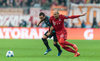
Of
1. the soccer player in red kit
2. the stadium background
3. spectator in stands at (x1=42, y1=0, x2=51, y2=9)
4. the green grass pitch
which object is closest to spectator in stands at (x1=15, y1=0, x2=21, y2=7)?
the stadium background

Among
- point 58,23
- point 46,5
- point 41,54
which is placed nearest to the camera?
point 58,23

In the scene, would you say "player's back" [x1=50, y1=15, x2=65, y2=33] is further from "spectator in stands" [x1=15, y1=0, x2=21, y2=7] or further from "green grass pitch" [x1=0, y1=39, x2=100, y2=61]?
"spectator in stands" [x1=15, y1=0, x2=21, y2=7]

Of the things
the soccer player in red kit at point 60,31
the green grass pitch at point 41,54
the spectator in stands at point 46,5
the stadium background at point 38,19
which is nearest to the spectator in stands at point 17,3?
the stadium background at point 38,19

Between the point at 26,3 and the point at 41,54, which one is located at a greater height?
the point at 41,54

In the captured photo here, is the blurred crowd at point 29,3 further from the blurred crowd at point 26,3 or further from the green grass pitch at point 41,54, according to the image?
the green grass pitch at point 41,54

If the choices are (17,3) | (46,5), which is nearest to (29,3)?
(17,3)

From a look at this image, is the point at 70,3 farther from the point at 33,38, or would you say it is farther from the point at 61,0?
the point at 33,38

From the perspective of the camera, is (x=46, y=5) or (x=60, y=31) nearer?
(x=60, y=31)

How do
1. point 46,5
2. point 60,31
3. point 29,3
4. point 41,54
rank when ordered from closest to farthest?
1. point 60,31
2. point 41,54
3. point 46,5
4. point 29,3

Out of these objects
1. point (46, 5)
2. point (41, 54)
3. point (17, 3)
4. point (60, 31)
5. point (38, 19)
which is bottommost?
point (38, 19)

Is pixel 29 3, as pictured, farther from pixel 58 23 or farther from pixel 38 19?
pixel 58 23

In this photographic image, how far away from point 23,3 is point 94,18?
242 inches

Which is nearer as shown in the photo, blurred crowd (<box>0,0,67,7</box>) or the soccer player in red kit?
the soccer player in red kit

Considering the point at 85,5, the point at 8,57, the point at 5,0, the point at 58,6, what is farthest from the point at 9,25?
the point at 8,57
